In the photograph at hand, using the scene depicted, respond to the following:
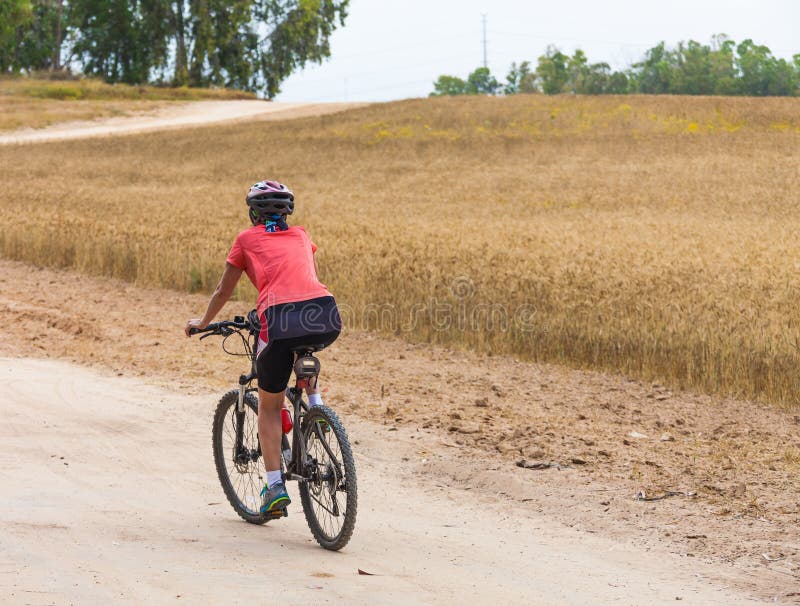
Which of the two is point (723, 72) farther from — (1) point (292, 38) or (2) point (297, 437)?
(2) point (297, 437)

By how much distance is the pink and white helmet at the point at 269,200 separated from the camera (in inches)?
243

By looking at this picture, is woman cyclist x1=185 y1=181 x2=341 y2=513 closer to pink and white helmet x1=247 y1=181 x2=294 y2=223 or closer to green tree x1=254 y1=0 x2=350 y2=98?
pink and white helmet x1=247 y1=181 x2=294 y2=223

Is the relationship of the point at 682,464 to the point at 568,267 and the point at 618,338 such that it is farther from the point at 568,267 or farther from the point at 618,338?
the point at 568,267

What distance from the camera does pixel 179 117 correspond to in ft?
189

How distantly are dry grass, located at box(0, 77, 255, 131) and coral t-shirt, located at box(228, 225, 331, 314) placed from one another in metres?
49.1

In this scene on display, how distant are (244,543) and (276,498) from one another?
34 centimetres

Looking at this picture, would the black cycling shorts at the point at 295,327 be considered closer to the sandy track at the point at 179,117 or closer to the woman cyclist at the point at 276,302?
the woman cyclist at the point at 276,302

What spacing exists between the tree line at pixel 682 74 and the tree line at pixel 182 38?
57.8 m

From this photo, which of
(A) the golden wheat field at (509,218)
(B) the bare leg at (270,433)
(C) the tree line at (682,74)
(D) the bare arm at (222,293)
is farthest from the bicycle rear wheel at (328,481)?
(C) the tree line at (682,74)

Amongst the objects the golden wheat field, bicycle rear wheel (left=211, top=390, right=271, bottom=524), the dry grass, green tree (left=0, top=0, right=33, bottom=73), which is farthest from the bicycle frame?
green tree (left=0, top=0, right=33, bottom=73)

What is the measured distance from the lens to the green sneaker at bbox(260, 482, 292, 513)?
20.8ft

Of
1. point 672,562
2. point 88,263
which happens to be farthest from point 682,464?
point 88,263

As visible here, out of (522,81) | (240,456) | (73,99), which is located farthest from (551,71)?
(240,456)

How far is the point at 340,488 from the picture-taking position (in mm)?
5953
